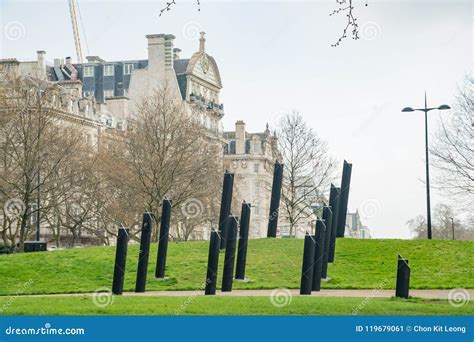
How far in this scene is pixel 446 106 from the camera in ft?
157

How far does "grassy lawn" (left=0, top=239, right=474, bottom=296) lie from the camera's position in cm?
3083

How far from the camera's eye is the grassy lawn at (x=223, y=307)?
19.3m

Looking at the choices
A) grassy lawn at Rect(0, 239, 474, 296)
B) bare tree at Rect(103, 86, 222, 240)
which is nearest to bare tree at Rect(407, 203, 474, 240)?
bare tree at Rect(103, 86, 222, 240)

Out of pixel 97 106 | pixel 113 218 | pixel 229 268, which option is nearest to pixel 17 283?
pixel 229 268

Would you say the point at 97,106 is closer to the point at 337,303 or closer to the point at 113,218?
the point at 113,218

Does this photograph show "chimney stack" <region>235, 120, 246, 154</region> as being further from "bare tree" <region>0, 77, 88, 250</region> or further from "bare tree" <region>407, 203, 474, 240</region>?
"bare tree" <region>0, 77, 88, 250</region>

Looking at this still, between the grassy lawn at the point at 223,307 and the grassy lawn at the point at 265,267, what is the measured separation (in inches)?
280

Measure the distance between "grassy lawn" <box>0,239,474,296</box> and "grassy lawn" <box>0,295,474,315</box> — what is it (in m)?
7.10

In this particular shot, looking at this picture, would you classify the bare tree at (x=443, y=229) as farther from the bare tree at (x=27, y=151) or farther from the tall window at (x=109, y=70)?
the bare tree at (x=27, y=151)

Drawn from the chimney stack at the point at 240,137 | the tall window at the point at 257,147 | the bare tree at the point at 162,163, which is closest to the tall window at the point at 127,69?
the chimney stack at the point at 240,137

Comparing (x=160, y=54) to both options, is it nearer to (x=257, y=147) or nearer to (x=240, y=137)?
(x=240, y=137)

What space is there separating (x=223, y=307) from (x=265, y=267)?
560 inches

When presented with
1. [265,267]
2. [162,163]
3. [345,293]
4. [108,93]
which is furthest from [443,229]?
[345,293]

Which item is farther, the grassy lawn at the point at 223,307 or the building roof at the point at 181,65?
the building roof at the point at 181,65
